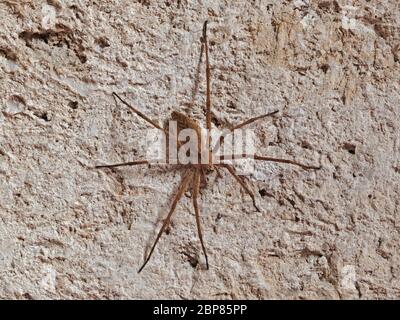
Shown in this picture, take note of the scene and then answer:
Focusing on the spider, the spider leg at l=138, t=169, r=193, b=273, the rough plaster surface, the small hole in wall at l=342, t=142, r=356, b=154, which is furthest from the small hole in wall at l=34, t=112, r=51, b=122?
the small hole in wall at l=342, t=142, r=356, b=154

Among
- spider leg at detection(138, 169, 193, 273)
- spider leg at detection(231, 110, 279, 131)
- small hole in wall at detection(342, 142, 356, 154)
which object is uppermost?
spider leg at detection(231, 110, 279, 131)

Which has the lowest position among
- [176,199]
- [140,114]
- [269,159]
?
[176,199]

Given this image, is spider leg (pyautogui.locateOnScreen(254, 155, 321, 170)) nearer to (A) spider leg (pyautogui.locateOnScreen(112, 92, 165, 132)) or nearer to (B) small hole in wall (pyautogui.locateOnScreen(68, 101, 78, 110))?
(A) spider leg (pyautogui.locateOnScreen(112, 92, 165, 132))

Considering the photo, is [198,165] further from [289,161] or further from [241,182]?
[289,161]

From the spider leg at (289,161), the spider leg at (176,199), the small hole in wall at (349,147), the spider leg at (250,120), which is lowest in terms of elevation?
the spider leg at (176,199)

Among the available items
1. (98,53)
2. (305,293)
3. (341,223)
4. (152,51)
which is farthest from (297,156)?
(98,53)

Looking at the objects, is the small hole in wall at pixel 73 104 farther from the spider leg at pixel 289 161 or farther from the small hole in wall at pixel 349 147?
the small hole in wall at pixel 349 147

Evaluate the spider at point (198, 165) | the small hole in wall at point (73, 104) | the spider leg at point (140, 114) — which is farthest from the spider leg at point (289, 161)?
the small hole in wall at point (73, 104)

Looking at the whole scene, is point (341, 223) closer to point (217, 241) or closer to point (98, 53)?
point (217, 241)

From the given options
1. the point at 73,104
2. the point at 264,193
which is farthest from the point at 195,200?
the point at 73,104
